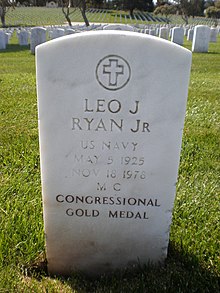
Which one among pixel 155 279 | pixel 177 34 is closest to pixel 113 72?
pixel 155 279

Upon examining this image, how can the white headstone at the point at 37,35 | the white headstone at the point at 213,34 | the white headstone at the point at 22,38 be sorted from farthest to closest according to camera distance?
the white headstone at the point at 213,34
the white headstone at the point at 22,38
the white headstone at the point at 37,35

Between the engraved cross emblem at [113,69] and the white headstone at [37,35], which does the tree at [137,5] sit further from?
the engraved cross emblem at [113,69]

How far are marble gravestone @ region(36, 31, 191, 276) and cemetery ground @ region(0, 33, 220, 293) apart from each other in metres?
0.12

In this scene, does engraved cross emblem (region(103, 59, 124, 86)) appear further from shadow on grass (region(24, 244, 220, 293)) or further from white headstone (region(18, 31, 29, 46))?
white headstone (region(18, 31, 29, 46))

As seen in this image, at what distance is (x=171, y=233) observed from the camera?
2.12 m

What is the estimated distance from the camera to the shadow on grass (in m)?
1.72

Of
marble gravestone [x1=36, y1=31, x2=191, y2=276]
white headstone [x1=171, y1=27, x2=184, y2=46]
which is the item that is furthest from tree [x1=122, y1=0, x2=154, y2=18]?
marble gravestone [x1=36, y1=31, x2=191, y2=276]

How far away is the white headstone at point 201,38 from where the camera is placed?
12667 millimetres

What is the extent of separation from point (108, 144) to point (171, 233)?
0.81 m

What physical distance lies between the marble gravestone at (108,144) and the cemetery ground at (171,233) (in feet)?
0.40

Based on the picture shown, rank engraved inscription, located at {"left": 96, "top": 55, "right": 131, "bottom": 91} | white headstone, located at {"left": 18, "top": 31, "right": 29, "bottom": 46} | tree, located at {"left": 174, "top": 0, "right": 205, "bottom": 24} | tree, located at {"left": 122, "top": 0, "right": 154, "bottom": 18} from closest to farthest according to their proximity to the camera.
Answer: engraved inscription, located at {"left": 96, "top": 55, "right": 131, "bottom": 91} < white headstone, located at {"left": 18, "top": 31, "right": 29, "bottom": 46} < tree, located at {"left": 174, "top": 0, "right": 205, "bottom": 24} < tree, located at {"left": 122, "top": 0, "right": 154, "bottom": 18}

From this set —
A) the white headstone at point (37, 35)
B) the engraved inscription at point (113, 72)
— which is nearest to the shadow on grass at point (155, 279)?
the engraved inscription at point (113, 72)

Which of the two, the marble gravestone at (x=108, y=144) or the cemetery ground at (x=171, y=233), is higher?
the marble gravestone at (x=108, y=144)

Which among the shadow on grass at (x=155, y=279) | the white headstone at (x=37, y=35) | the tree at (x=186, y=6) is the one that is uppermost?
the tree at (x=186, y=6)
